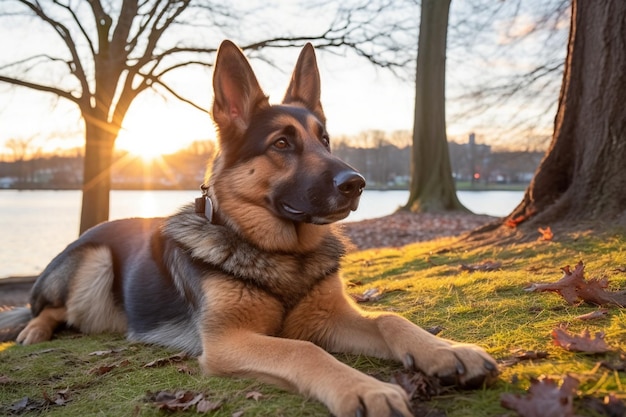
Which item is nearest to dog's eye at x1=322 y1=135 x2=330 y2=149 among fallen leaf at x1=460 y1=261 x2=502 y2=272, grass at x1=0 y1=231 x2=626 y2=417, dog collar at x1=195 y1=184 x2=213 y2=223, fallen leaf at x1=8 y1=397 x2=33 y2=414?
dog collar at x1=195 y1=184 x2=213 y2=223

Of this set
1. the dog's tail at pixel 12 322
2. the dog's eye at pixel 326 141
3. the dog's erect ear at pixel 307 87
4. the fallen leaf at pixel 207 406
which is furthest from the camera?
the dog's tail at pixel 12 322

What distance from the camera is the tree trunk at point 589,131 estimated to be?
20.0 ft

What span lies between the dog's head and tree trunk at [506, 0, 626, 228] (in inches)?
154

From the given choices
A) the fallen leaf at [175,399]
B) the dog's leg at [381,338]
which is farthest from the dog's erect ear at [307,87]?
the fallen leaf at [175,399]

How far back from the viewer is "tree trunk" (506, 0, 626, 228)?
610 cm

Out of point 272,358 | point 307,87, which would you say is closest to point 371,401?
point 272,358

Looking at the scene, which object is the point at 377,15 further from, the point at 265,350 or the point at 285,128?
the point at 265,350

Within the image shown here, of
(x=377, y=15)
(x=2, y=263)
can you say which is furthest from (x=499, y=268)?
(x=2, y=263)

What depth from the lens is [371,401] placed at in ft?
7.02

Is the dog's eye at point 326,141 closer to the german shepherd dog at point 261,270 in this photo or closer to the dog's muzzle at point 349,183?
the german shepherd dog at point 261,270

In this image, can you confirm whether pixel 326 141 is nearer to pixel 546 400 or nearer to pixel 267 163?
pixel 267 163

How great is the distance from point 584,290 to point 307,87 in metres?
2.81

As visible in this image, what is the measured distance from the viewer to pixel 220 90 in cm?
407

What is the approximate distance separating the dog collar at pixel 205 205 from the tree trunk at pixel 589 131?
4.70 metres
